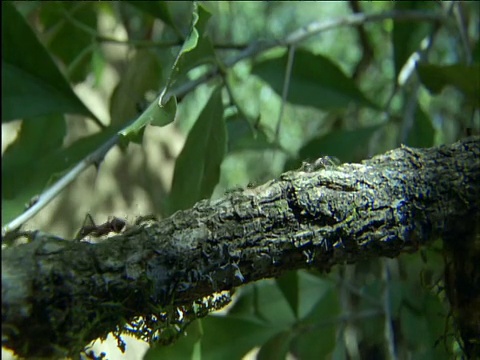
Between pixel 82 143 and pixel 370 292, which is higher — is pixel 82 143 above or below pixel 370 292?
above

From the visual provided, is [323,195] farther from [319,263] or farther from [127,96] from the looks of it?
[127,96]

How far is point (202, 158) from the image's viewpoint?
0.53 metres

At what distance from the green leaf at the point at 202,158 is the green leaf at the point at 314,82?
0.65 ft

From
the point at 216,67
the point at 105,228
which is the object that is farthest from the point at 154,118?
the point at 216,67

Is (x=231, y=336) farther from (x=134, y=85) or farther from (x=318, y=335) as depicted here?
(x=134, y=85)

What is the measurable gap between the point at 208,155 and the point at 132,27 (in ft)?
2.17

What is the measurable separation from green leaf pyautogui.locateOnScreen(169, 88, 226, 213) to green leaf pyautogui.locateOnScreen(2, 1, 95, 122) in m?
0.13

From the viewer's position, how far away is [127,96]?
653 mm

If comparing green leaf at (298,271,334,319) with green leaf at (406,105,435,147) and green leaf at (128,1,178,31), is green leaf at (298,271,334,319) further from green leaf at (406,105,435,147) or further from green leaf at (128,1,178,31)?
green leaf at (128,1,178,31)

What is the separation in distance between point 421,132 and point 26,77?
45cm

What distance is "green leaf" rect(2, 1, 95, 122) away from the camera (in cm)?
53

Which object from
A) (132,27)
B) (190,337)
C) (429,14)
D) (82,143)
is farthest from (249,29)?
(190,337)

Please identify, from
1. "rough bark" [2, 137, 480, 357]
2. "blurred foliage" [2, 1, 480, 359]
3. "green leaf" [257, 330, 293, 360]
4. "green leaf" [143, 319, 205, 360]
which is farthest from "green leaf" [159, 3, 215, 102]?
"green leaf" [257, 330, 293, 360]

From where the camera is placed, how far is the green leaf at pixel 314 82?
0.73m
